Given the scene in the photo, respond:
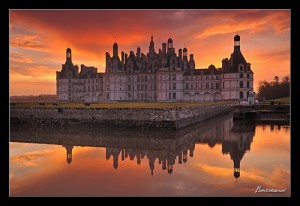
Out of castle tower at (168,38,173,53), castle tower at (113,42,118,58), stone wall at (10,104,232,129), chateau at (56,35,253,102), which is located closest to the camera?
stone wall at (10,104,232,129)

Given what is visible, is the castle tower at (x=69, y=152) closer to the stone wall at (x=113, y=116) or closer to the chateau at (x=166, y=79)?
the stone wall at (x=113, y=116)

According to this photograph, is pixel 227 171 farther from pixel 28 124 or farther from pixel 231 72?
pixel 231 72

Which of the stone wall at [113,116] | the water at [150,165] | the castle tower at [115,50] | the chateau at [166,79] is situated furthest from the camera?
the castle tower at [115,50]

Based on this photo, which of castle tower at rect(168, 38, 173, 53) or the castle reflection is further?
castle tower at rect(168, 38, 173, 53)

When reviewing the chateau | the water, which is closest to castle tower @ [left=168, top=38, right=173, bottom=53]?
the chateau

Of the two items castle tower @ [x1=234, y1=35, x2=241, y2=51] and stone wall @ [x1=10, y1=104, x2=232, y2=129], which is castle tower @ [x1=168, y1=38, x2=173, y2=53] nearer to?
castle tower @ [x1=234, y1=35, x2=241, y2=51]

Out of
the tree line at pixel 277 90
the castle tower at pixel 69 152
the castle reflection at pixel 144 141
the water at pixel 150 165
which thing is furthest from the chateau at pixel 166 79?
the castle tower at pixel 69 152
